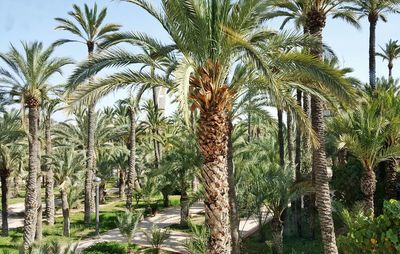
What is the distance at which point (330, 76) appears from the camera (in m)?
9.09

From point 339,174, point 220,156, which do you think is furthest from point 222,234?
point 339,174

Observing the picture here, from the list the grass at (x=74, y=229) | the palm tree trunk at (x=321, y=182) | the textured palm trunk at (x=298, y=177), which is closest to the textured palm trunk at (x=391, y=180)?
the textured palm trunk at (x=298, y=177)

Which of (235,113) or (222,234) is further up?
(235,113)

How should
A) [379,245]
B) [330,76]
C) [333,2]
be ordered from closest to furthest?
1. [379,245]
2. [330,76]
3. [333,2]

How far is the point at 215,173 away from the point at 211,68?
2.49 meters

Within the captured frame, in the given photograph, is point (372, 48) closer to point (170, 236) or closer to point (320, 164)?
point (320, 164)

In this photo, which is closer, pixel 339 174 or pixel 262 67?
pixel 262 67

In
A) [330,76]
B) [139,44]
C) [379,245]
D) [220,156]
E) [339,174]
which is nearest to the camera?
[379,245]

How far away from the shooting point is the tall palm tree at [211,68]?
9102 millimetres

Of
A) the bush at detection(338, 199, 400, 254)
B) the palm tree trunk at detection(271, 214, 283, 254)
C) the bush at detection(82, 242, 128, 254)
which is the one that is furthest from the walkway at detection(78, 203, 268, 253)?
the bush at detection(338, 199, 400, 254)

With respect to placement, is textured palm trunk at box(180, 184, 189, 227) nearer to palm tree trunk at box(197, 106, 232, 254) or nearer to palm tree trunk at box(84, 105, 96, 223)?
palm tree trunk at box(84, 105, 96, 223)

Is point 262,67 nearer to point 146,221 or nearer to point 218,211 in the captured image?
point 218,211

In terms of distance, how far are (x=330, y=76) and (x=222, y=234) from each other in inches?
176

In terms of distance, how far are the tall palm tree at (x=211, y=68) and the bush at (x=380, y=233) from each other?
3010 mm
